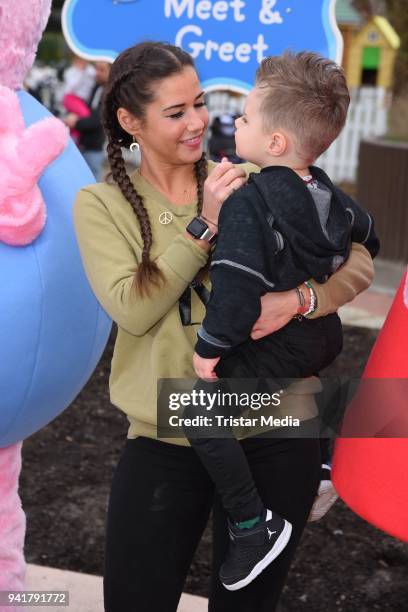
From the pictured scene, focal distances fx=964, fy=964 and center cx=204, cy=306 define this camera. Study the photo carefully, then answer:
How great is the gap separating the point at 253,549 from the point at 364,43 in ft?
86.4

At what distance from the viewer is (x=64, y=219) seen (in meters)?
2.33

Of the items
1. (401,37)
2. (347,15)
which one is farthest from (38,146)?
(347,15)

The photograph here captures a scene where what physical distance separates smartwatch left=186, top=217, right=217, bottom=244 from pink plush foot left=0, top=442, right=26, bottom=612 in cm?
91

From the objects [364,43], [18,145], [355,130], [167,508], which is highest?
[18,145]

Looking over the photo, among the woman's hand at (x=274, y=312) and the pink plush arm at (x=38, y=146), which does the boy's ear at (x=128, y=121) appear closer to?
the pink plush arm at (x=38, y=146)

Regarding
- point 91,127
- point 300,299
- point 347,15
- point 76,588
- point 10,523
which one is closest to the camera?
point 300,299

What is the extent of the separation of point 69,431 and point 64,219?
266 cm

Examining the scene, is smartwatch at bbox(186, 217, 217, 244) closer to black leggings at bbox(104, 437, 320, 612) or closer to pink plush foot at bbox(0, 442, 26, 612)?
black leggings at bbox(104, 437, 320, 612)

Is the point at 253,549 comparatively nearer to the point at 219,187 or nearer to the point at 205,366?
the point at 205,366

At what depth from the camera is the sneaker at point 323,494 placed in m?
2.34

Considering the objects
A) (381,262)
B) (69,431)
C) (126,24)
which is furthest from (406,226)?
(126,24)

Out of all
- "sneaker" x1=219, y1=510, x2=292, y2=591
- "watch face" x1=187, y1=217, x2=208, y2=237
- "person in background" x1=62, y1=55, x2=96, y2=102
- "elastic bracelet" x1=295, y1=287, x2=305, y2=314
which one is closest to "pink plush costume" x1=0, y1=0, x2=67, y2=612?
"watch face" x1=187, y1=217, x2=208, y2=237

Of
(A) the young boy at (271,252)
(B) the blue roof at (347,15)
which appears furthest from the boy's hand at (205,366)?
(B) the blue roof at (347,15)

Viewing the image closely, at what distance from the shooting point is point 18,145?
2.16 meters
